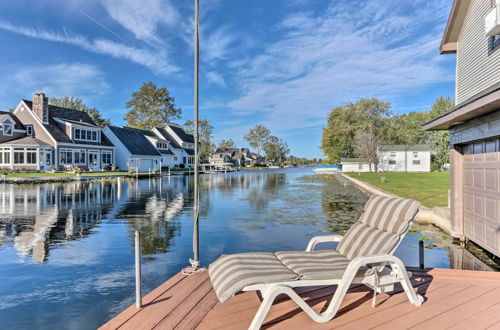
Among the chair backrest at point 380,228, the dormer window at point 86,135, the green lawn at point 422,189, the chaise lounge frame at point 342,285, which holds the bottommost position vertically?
the green lawn at point 422,189

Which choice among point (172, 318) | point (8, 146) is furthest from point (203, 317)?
point (8, 146)

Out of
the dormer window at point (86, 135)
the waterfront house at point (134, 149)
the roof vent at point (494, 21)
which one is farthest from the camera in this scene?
the waterfront house at point (134, 149)

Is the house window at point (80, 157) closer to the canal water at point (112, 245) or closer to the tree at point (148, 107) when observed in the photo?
the canal water at point (112, 245)

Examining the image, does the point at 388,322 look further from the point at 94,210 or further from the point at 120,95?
the point at 120,95

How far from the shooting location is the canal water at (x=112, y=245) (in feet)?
15.2

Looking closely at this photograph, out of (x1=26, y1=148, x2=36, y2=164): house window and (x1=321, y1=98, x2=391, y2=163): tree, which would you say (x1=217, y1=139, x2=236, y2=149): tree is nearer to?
(x1=321, y1=98, x2=391, y2=163): tree

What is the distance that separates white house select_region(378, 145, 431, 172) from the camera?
168 feet

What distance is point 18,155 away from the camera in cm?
3244

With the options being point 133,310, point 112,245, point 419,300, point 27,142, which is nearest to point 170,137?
point 27,142

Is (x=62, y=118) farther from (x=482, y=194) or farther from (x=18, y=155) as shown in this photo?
(x=482, y=194)

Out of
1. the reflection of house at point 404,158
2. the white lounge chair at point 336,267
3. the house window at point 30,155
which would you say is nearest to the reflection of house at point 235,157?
the reflection of house at point 404,158

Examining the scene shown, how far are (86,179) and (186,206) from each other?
19975 millimetres

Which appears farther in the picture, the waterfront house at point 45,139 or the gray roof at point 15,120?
the gray roof at point 15,120

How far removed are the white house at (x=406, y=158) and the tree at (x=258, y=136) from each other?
5950 cm
